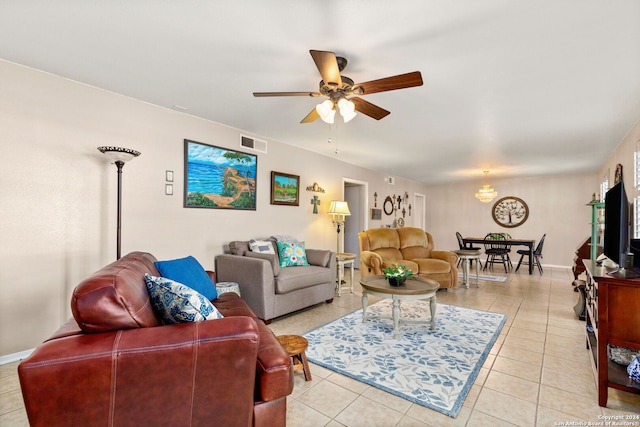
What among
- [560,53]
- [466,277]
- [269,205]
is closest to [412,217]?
[466,277]

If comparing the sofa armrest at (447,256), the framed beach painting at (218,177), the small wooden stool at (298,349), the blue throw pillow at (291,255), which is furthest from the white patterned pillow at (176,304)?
the sofa armrest at (447,256)

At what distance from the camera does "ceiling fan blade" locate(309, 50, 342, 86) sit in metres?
1.77

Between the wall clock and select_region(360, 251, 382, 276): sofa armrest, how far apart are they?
221 inches

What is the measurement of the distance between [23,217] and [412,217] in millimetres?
8173

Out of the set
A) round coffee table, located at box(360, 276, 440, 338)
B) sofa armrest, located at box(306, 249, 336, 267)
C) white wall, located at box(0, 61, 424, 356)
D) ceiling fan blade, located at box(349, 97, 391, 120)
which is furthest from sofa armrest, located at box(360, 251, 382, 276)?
ceiling fan blade, located at box(349, 97, 391, 120)

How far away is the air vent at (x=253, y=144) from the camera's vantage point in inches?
161

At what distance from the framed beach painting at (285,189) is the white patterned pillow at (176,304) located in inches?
120

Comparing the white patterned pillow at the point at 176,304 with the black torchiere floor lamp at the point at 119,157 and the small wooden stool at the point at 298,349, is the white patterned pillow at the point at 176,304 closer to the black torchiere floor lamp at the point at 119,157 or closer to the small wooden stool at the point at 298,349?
the small wooden stool at the point at 298,349

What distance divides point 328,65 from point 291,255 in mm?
2547

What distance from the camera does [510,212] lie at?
819 cm

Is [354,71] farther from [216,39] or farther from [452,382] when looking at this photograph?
[452,382]

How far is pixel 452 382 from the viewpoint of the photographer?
2084 mm

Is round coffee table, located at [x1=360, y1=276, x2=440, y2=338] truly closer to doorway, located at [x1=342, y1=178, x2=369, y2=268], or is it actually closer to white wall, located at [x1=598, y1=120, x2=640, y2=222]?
white wall, located at [x1=598, y1=120, x2=640, y2=222]

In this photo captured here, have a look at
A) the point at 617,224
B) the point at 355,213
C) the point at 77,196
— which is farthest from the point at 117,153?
the point at 355,213
